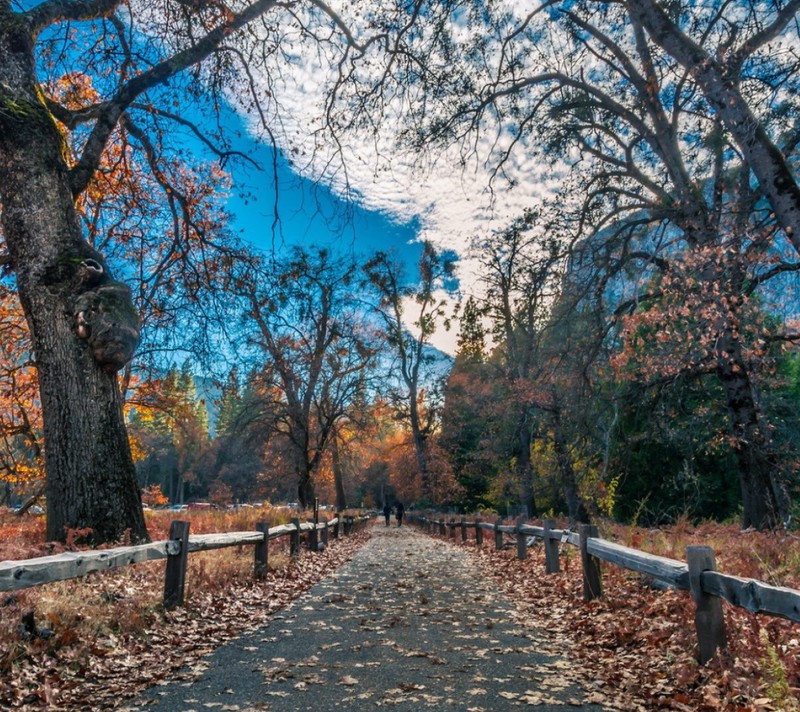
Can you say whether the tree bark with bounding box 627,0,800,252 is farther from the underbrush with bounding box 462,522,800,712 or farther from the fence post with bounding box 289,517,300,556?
the fence post with bounding box 289,517,300,556

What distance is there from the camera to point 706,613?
14.8 ft

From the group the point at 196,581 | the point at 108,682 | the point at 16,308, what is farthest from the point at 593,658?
the point at 16,308

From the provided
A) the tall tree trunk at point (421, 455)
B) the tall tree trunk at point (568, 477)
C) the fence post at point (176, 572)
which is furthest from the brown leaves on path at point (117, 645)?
the tall tree trunk at point (421, 455)

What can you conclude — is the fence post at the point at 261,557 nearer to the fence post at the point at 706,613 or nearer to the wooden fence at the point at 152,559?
the wooden fence at the point at 152,559

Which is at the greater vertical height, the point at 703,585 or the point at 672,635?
the point at 703,585

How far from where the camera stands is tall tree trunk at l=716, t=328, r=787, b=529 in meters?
11.5

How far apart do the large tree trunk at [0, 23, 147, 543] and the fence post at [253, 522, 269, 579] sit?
2458 millimetres

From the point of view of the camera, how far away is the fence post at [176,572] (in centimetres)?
672

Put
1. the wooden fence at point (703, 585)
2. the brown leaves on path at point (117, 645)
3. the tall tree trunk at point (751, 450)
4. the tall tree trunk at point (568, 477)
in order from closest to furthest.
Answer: the wooden fence at point (703, 585)
the brown leaves on path at point (117, 645)
the tall tree trunk at point (751, 450)
the tall tree trunk at point (568, 477)

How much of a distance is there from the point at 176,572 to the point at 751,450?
35.6 feet

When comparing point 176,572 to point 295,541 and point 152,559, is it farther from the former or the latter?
point 295,541

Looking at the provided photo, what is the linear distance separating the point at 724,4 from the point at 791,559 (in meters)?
6.36

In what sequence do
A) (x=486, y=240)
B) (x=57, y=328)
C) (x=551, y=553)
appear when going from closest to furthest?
(x=57, y=328) → (x=551, y=553) → (x=486, y=240)

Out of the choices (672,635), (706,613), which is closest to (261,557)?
(672,635)
